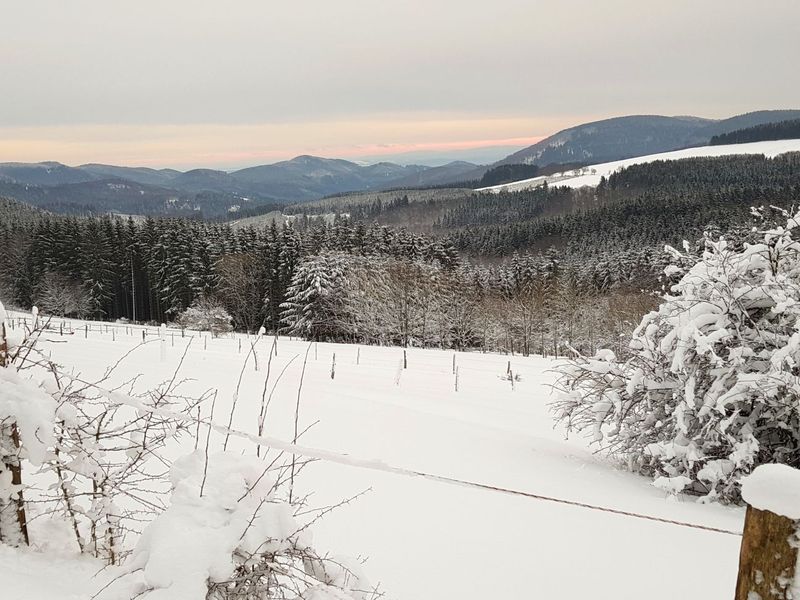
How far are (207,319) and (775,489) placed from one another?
4113 centimetres

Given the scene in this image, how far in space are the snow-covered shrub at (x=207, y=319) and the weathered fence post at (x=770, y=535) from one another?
37.5 m

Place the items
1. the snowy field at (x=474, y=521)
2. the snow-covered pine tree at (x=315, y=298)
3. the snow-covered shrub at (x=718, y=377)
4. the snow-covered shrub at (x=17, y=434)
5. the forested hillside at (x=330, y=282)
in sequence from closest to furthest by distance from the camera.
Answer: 1. the snow-covered shrub at (x=17, y=434)
2. the snowy field at (x=474, y=521)
3. the snow-covered shrub at (x=718, y=377)
4. the snow-covered pine tree at (x=315, y=298)
5. the forested hillside at (x=330, y=282)

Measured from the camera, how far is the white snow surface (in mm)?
1189

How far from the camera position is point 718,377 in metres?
5.42

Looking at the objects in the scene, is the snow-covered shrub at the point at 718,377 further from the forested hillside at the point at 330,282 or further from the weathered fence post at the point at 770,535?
the forested hillside at the point at 330,282

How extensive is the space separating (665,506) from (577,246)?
93535mm

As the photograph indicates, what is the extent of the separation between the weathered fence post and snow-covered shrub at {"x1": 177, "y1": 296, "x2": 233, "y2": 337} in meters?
37.5

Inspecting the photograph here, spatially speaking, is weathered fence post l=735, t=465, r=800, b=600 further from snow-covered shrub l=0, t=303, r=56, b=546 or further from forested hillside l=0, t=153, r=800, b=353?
forested hillside l=0, t=153, r=800, b=353

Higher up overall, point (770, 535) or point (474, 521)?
point (770, 535)

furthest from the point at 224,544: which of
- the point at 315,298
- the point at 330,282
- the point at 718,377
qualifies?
the point at 330,282

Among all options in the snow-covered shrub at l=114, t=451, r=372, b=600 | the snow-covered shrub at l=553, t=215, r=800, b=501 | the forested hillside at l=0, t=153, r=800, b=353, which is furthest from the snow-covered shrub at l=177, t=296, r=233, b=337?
the snow-covered shrub at l=114, t=451, r=372, b=600

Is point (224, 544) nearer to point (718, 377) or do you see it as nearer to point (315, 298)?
point (718, 377)

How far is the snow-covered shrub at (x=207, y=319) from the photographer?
126ft

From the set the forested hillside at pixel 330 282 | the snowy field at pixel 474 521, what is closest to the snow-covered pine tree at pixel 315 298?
the forested hillside at pixel 330 282
